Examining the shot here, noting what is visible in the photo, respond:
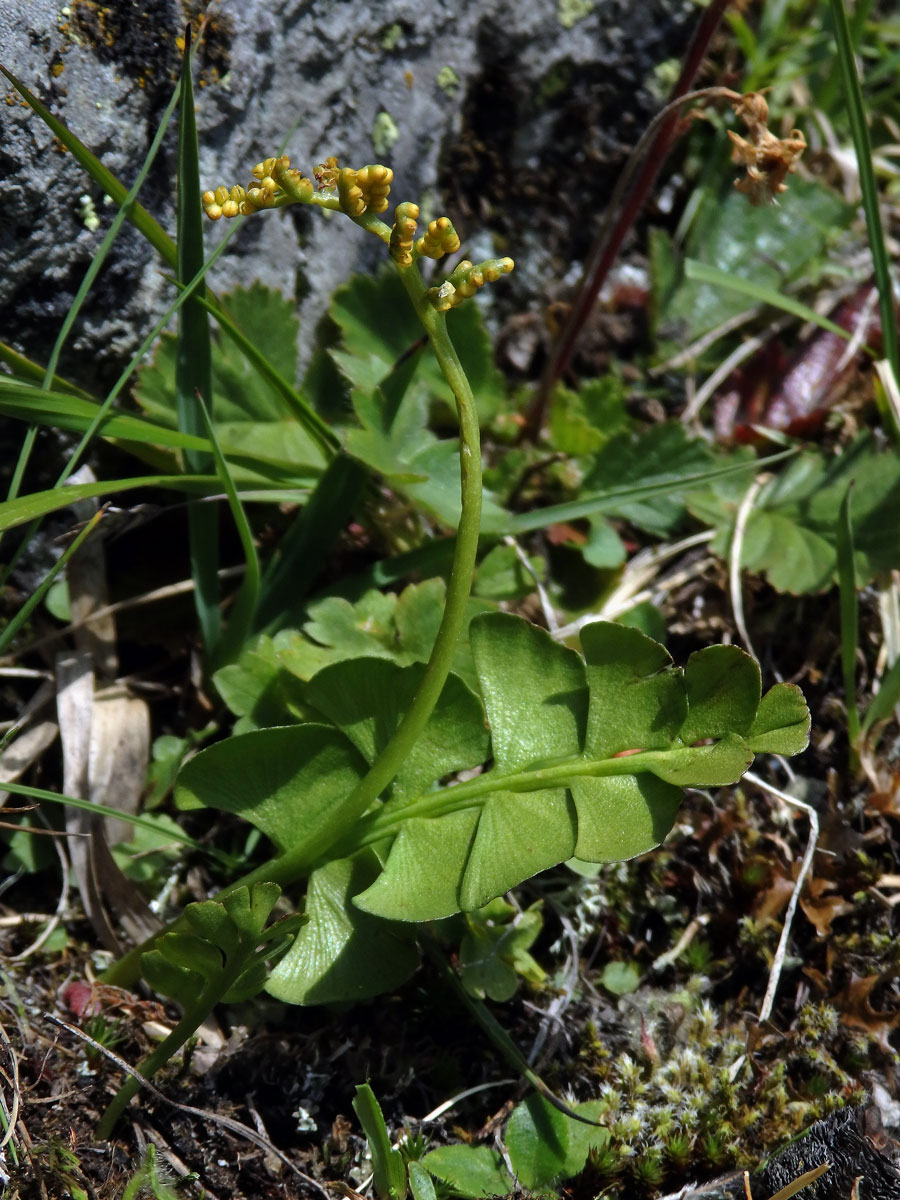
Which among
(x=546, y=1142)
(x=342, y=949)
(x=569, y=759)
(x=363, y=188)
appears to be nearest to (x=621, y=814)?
(x=569, y=759)

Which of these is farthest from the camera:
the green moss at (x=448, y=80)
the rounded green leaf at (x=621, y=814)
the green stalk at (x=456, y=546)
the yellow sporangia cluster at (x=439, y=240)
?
the green moss at (x=448, y=80)

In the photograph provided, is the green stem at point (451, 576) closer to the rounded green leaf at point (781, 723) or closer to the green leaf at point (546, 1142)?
the rounded green leaf at point (781, 723)

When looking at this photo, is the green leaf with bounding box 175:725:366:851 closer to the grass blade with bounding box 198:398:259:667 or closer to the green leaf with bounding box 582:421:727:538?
the grass blade with bounding box 198:398:259:667

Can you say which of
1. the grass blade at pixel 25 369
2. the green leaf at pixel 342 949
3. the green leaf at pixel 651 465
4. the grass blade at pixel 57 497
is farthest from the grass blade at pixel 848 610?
the grass blade at pixel 25 369

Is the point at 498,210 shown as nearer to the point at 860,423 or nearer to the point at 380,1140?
the point at 860,423

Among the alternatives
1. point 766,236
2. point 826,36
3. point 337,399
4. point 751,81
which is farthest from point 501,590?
point 826,36

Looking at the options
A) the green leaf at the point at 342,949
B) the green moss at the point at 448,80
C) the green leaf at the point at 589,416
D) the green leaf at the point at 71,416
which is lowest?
the green leaf at the point at 342,949
